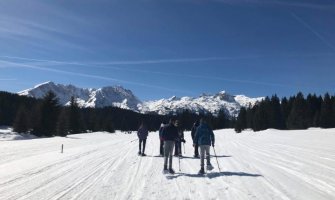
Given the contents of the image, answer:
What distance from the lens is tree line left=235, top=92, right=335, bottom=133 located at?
84.4 m

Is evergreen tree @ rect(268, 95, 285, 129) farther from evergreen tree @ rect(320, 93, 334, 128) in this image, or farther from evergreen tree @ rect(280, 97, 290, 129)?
evergreen tree @ rect(320, 93, 334, 128)

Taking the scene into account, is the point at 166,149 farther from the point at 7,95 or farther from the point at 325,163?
the point at 7,95

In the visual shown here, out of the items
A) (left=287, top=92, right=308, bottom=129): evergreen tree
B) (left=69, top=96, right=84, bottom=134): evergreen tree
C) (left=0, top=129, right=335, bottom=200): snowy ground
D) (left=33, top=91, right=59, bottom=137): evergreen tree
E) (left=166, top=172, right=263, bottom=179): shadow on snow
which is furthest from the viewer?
(left=287, top=92, right=308, bottom=129): evergreen tree

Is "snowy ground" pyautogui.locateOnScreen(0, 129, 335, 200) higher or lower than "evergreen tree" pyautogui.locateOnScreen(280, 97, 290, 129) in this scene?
lower

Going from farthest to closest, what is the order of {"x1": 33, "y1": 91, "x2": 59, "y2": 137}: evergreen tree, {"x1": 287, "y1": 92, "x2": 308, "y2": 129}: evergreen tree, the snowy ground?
{"x1": 287, "y1": 92, "x2": 308, "y2": 129}: evergreen tree
{"x1": 33, "y1": 91, "x2": 59, "y2": 137}: evergreen tree
the snowy ground

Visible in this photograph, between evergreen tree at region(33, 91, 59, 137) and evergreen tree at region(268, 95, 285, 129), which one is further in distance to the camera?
evergreen tree at region(268, 95, 285, 129)

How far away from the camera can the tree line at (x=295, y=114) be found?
84.4 meters

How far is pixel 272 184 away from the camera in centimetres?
1226

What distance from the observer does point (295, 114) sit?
8650 centimetres

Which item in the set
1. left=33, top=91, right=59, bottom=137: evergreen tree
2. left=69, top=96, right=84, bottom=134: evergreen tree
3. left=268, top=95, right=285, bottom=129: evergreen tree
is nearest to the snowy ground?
left=33, top=91, right=59, bottom=137: evergreen tree

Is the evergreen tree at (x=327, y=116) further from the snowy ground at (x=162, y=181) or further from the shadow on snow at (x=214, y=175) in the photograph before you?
the shadow on snow at (x=214, y=175)

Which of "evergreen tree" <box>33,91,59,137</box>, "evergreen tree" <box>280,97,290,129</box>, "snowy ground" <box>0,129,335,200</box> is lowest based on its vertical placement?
"snowy ground" <box>0,129,335,200</box>

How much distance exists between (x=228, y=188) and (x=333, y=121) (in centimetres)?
7933

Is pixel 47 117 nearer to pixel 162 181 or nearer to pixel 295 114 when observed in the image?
pixel 162 181
